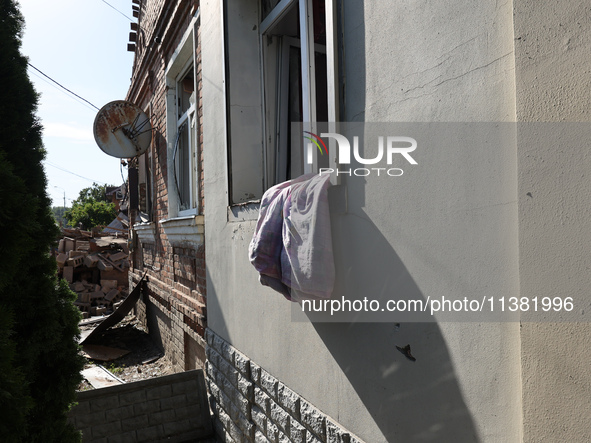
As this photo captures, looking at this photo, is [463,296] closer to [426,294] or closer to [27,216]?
[426,294]

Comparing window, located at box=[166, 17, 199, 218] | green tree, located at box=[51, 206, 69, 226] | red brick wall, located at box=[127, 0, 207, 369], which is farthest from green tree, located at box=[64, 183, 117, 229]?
window, located at box=[166, 17, 199, 218]

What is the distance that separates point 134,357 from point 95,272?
24.1 feet

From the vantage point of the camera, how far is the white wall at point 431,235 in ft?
4.85

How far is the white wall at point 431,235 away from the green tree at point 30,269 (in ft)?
4.61

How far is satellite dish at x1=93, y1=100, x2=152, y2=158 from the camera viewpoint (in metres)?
7.27

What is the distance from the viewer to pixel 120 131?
288 inches

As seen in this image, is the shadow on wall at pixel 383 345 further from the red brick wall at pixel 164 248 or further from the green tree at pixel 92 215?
the green tree at pixel 92 215

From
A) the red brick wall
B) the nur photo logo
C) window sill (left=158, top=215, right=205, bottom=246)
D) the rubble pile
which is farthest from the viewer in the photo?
the rubble pile

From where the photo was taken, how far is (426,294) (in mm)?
1784

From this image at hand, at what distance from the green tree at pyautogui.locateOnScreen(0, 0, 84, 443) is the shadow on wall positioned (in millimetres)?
1500

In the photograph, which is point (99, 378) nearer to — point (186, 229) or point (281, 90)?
point (186, 229)

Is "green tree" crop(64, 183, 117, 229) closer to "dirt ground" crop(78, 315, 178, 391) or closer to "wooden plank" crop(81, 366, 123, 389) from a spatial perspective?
"dirt ground" crop(78, 315, 178, 391)

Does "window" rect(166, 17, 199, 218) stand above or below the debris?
above

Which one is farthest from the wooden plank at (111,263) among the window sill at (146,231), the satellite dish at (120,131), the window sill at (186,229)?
the window sill at (186,229)
